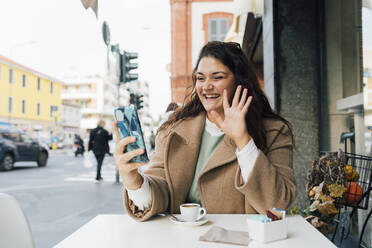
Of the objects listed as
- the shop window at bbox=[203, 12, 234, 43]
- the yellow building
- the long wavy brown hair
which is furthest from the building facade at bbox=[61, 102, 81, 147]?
the long wavy brown hair

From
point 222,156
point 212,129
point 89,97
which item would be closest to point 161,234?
point 222,156

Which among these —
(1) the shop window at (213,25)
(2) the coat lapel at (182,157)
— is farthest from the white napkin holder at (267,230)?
(1) the shop window at (213,25)

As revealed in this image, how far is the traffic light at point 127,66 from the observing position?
862 cm

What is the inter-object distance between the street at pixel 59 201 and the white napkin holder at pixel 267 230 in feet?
11.3

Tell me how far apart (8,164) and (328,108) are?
12528 millimetres

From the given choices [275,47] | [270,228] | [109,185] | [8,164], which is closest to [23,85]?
[8,164]

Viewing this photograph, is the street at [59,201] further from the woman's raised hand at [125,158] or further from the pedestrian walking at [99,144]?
the woman's raised hand at [125,158]

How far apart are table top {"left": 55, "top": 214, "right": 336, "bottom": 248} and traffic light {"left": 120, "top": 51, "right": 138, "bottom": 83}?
718 centimetres

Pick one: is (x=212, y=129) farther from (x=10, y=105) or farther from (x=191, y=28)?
(x=10, y=105)

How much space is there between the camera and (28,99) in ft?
123

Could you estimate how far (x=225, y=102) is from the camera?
183cm

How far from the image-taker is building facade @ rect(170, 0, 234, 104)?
1892 cm

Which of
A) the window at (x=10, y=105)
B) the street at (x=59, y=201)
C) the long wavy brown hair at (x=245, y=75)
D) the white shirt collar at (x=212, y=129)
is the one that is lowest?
the street at (x=59, y=201)

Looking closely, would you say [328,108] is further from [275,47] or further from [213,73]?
[213,73]
